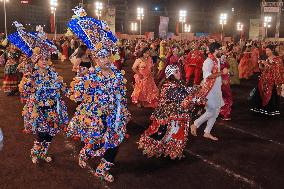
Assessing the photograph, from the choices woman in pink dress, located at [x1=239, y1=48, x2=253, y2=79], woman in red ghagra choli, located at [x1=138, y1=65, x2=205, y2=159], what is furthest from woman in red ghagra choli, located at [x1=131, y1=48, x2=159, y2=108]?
woman in pink dress, located at [x1=239, y1=48, x2=253, y2=79]

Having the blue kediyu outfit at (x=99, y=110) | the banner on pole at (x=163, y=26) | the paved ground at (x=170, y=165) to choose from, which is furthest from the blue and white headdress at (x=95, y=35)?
the banner on pole at (x=163, y=26)

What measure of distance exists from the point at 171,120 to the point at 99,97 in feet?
4.99

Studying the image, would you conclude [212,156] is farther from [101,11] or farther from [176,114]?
[101,11]

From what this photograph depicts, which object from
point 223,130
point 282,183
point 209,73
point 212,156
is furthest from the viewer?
point 223,130

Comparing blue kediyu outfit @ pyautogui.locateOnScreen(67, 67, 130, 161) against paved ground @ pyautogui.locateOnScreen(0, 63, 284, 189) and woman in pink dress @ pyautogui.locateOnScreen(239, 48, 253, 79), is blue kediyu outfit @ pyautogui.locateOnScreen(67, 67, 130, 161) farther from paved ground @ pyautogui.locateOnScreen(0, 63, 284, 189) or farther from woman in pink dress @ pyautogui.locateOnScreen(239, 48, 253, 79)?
woman in pink dress @ pyautogui.locateOnScreen(239, 48, 253, 79)

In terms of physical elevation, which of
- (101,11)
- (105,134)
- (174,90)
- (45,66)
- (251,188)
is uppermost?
(101,11)

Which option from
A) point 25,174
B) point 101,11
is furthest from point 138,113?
point 101,11

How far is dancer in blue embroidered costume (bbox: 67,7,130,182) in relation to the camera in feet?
15.4

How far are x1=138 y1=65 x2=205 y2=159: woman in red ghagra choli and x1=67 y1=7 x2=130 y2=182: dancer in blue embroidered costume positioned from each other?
101cm

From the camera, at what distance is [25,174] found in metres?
5.33

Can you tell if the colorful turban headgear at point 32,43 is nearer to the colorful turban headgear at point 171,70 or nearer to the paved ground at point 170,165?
the paved ground at point 170,165

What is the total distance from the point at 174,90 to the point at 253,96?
4729 millimetres

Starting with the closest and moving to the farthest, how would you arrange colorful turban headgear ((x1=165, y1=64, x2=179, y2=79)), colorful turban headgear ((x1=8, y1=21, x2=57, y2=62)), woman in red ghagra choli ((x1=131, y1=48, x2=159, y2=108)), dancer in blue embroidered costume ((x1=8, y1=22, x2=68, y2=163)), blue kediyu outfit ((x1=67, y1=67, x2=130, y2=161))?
blue kediyu outfit ((x1=67, y1=67, x2=130, y2=161)) → dancer in blue embroidered costume ((x1=8, y1=22, x2=68, y2=163)) → colorful turban headgear ((x1=165, y1=64, x2=179, y2=79)) → colorful turban headgear ((x1=8, y1=21, x2=57, y2=62)) → woman in red ghagra choli ((x1=131, y1=48, x2=159, y2=108))

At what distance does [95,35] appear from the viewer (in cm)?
479
